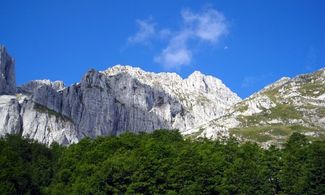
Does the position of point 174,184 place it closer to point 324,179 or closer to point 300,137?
point 324,179

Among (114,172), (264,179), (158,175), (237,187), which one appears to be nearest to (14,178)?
(114,172)

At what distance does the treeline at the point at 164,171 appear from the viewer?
341 feet

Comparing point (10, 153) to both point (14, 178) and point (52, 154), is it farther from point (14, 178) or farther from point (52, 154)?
point (52, 154)

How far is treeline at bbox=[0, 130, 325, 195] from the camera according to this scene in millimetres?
103812

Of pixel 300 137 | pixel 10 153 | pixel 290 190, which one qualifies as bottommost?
pixel 290 190

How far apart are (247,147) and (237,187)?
27746 millimetres

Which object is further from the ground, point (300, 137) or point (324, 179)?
point (300, 137)

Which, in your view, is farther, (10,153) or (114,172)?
(10,153)

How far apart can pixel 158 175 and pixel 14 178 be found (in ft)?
115

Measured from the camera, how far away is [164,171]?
109 m

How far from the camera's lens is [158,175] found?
106000 millimetres

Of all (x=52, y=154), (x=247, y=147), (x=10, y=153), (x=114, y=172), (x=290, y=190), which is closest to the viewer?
(x=114, y=172)

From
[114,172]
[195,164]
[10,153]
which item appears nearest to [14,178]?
[10,153]

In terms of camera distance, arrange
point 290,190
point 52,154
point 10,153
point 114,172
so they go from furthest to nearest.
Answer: point 52,154
point 10,153
point 290,190
point 114,172
